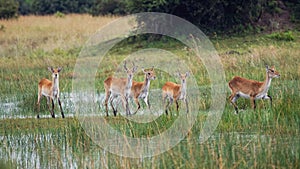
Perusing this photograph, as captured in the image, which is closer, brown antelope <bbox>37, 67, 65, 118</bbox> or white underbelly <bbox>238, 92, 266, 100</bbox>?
white underbelly <bbox>238, 92, 266, 100</bbox>

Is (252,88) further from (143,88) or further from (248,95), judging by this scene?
(143,88)

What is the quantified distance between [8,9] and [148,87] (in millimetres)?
18816

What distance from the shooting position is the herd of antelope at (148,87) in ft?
35.4

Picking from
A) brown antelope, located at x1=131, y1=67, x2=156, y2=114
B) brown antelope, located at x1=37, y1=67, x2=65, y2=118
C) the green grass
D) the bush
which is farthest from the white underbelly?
the bush

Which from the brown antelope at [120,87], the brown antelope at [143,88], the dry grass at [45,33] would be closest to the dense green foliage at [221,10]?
the dry grass at [45,33]

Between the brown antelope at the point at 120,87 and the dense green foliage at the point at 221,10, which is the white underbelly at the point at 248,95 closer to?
the brown antelope at the point at 120,87

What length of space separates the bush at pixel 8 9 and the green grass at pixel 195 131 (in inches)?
529

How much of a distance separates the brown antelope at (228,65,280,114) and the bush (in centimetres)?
1960

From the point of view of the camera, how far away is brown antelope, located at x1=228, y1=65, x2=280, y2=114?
10.7 metres

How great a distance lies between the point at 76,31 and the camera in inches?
961

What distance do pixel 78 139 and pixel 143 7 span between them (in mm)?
12508

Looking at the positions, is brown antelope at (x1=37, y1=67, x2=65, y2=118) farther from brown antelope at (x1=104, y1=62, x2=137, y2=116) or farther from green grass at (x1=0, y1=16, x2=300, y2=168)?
brown antelope at (x1=104, y1=62, x2=137, y2=116)

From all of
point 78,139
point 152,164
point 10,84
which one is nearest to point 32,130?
point 78,139

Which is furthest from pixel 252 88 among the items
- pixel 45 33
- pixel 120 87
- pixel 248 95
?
pixel 45 33
